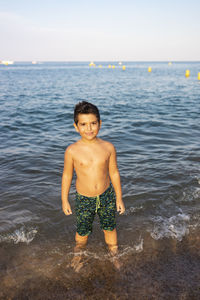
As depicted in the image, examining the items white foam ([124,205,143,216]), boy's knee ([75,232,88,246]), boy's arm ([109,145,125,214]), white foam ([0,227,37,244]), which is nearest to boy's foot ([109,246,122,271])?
boy's knee ([75,232,88,246])

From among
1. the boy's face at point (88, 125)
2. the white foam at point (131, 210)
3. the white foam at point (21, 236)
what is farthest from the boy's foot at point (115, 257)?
the boy's face at point (88, 125)

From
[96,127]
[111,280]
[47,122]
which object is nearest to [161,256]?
[111,280]

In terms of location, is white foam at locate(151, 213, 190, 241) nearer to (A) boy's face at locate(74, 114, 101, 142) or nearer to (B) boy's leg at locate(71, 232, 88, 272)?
(B) boy's leg at locate(71, 232, 88, 272)

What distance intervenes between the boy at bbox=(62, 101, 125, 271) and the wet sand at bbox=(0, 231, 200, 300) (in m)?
0.19

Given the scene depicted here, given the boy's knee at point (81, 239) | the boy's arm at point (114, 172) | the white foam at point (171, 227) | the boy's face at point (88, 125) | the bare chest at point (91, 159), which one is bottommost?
the white foam at point (171, 227)

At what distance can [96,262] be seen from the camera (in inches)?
121

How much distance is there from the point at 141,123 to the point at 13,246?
9155 mm

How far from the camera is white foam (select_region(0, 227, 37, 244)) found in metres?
3.52

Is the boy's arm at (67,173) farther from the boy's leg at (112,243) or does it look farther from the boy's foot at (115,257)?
the boy's foot at (115,257)

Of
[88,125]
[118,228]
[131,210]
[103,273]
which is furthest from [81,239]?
[88,125]

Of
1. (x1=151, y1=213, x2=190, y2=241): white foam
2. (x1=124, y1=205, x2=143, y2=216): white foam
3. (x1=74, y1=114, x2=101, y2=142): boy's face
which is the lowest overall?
(x1=124, y1=205, x2=143, y2=216): white foam

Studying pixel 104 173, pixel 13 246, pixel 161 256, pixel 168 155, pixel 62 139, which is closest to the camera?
pixel 104 173

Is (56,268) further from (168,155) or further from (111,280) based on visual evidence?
(168,155)

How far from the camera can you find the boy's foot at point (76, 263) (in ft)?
9.78
